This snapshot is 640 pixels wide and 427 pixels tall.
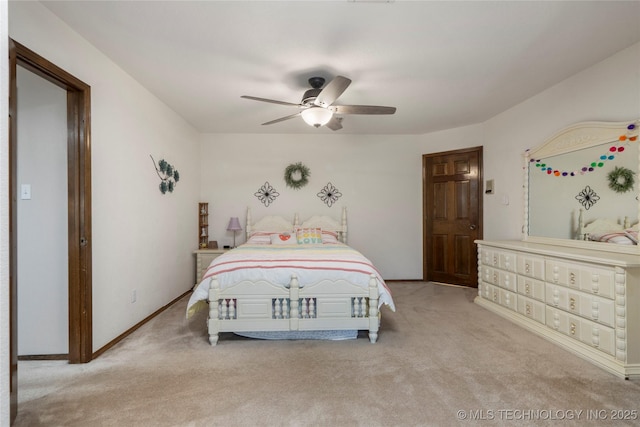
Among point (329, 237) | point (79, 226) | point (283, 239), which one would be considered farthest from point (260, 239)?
point (79, 226)

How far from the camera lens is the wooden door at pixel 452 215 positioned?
4699 mm

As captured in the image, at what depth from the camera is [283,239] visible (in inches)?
173

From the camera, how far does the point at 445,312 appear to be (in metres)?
3.57

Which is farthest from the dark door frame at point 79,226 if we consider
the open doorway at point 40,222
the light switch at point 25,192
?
the light switch at point 25,192

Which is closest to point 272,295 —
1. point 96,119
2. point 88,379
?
point 88,379

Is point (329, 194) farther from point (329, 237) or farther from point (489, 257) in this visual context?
point (489, 257)

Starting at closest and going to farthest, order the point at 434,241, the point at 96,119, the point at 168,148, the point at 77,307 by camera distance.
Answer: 1. the point at 77,307
2. the point at 96,119
3. the point at 168,148
4. the point at 434,241

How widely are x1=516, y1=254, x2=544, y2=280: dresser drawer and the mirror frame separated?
0.38 m

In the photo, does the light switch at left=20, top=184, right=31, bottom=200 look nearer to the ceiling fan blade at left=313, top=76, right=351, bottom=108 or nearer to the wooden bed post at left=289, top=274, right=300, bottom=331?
the wooden bed post at left=289, top=274, right=300, bottom=331

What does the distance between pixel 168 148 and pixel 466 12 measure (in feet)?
11.3

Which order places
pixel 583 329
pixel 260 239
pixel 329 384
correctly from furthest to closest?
1. pixel 260 239
2. pixel 583 329
3. pixel 329 384

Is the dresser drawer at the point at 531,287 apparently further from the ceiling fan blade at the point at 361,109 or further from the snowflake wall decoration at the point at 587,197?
the ceiling fan blade at the point at 361,109

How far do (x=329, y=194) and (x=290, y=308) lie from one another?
107 inches

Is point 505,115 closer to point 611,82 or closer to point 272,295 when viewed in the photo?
point 611,82
